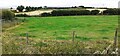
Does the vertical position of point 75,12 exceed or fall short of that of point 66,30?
it falls short

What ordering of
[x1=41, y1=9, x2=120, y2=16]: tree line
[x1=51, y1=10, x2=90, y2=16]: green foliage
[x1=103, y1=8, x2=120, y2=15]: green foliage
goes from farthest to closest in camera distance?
[x1=51, y1=10, x2=90, y2=16]: green foliage, [x1=41, y1=9, x2=120, y2=16]: tree line, [x1=103, y1=8, x2=120, y2=15]: green foliage

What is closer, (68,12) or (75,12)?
(75,12)

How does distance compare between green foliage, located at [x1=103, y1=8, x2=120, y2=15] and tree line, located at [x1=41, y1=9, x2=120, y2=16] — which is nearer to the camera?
green foliage, located at [x1=103, y1=8, x2=120, y2=15]

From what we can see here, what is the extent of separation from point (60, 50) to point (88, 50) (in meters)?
1.13

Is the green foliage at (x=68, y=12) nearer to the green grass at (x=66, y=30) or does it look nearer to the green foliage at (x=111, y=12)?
the green foliage at (x=111, y=12)

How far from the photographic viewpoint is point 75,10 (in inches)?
1785

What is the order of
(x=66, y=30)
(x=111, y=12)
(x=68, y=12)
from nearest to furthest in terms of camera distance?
(x=66, y=30) < (x=111, y=12) < (x=68, y=12)

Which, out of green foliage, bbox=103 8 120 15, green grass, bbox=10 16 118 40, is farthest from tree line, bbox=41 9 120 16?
green grass, bbox=10 16 118 40

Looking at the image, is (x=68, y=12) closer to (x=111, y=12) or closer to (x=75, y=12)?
(x=75, y=12)

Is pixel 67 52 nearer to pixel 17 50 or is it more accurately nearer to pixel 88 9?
pixel 17 50

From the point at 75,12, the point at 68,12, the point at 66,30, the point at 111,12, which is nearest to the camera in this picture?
the point at 66,30

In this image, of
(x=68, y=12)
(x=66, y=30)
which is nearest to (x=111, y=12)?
(x=68, y=12)

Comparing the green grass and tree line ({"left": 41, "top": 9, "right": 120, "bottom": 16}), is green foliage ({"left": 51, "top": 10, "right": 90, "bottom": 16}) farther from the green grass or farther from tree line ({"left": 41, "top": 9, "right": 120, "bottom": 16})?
the green grass

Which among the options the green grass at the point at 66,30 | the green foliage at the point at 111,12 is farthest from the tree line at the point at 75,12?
the green grass at the point at 66,30
